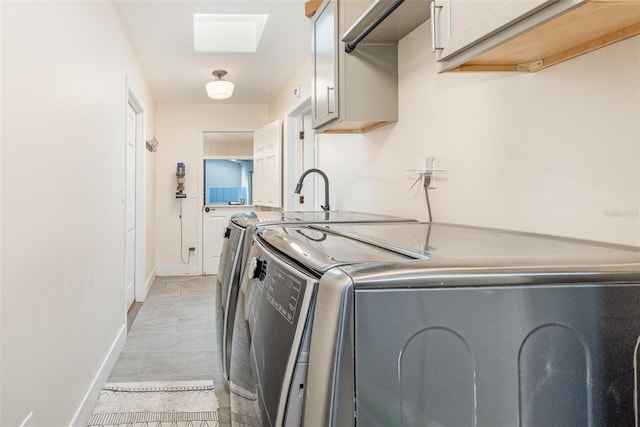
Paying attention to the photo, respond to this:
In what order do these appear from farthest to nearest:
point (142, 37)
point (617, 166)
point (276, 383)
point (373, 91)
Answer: point (142, 37) → point (373, 91) → point (617, 166) → point (276, 383)

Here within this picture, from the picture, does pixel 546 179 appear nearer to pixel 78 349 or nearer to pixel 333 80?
pixel 333 80

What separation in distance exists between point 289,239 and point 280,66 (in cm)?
336

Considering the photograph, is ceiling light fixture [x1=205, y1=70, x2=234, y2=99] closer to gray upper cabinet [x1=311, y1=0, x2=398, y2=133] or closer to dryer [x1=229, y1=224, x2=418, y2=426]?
gray upper cabinet [x1=311, y1=0, x2=398, y2=133]

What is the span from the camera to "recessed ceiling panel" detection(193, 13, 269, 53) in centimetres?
338

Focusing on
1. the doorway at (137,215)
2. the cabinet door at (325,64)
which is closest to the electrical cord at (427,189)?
the cabinet door at (325,64)

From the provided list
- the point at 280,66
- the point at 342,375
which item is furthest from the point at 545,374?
the point at 280,66

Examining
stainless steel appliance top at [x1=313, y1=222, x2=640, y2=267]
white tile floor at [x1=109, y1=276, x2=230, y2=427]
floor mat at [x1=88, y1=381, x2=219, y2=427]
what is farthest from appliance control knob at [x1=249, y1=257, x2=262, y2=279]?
floor mat at [x1=88, y1=381, x2=219, y2=427]

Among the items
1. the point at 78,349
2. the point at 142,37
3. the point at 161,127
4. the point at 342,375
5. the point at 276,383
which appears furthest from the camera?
the point at 161,127

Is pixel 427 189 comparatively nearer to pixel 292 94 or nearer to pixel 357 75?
pixel 357 75

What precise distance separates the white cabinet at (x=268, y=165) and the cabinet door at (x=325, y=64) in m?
2.12

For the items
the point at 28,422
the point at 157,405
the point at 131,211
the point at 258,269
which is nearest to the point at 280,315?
the point at 258,269

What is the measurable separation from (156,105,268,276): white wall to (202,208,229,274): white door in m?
0.07

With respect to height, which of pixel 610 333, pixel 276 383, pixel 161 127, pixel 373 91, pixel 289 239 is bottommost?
pixel 276 383

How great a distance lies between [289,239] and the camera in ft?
3.13
